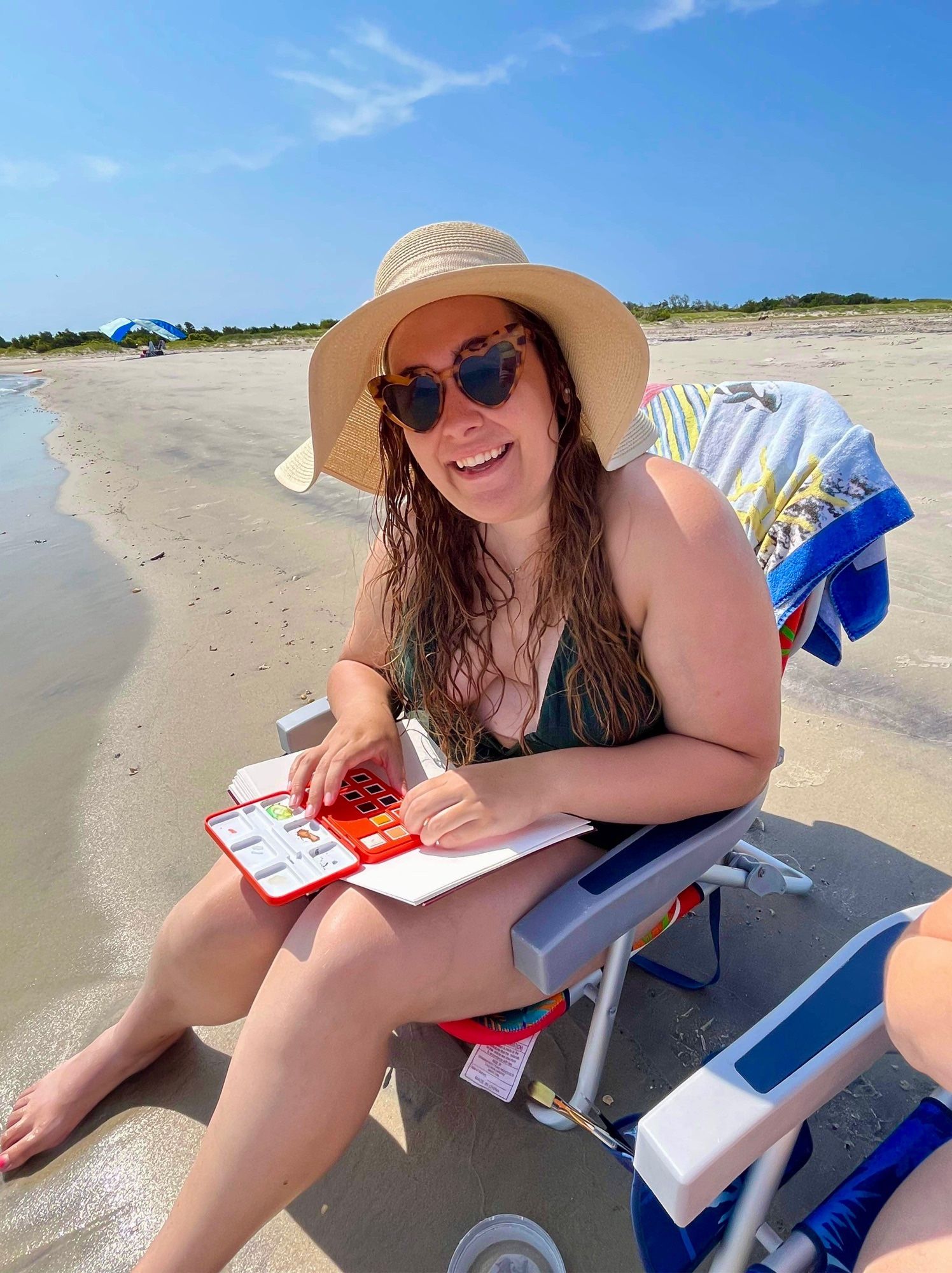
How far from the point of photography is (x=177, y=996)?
158cm

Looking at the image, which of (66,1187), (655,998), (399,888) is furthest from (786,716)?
(66,1187)

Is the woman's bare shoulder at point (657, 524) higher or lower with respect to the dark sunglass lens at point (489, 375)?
lower

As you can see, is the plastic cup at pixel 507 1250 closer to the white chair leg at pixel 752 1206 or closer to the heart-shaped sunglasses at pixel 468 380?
the white chair leg at pixel 752 1206

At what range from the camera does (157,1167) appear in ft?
5.49

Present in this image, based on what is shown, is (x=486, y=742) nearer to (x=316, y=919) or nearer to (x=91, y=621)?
(x=316, y=919)

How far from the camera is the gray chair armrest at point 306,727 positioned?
72.4 inches

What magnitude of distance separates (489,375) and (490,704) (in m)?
0.68

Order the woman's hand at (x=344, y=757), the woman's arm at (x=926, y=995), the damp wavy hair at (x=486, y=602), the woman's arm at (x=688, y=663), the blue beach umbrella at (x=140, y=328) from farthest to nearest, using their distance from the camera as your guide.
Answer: the blue beach umbrella at (x=140, y=328), the woman's hand at (x=344, y=757), the damp wavy hair at (x=486, y=602), the woman's arm at (x=688, y=663), the woman's arm at (x=926, y=995)

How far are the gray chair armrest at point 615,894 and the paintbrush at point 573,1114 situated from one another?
35 centimetres

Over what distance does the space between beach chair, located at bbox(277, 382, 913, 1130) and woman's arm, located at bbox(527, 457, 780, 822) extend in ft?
0.30

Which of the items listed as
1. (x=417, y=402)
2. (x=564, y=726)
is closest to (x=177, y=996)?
(x=564, y=726)

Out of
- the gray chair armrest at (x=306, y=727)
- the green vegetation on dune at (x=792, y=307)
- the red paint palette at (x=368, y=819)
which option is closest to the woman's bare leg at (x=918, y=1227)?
the red paint palette at (x=368, y=819)

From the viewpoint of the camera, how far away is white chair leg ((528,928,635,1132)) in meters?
1.37

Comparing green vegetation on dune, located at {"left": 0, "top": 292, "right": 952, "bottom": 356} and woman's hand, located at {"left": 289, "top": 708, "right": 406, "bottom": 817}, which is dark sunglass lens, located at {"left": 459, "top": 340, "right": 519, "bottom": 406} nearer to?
woman's hand, located at {"left": 289, "top": 708, "right": 406, "bottom": 817}
